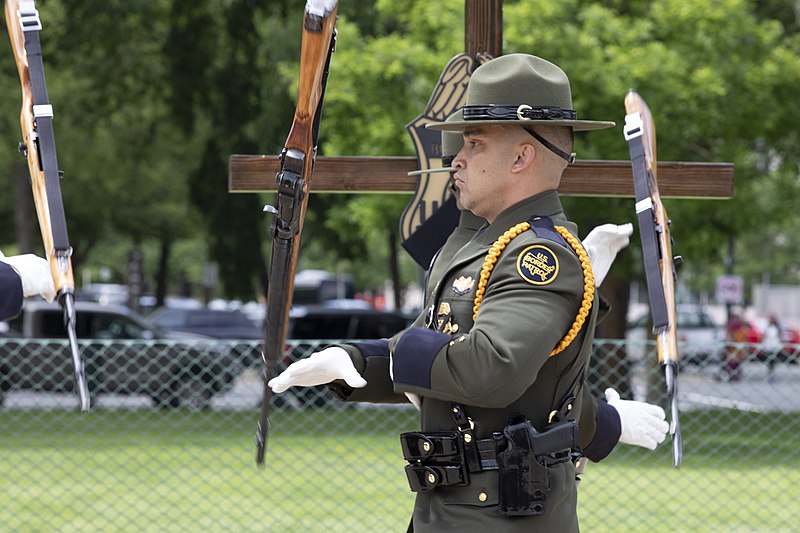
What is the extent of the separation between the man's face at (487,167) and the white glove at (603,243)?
0.58 meters

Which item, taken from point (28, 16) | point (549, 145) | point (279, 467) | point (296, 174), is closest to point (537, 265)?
point (549, 145)

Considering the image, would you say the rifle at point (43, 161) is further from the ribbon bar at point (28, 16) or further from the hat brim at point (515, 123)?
the hat brim at point (515, 123)

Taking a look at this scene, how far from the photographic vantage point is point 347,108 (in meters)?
14.4

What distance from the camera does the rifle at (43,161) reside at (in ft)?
9.00

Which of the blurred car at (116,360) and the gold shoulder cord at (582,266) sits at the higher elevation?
the gold shoulder cord at (582,266)

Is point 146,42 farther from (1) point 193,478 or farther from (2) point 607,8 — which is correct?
(1) point 193,478

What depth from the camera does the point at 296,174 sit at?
2.99m

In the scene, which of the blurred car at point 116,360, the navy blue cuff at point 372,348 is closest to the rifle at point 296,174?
the navy blue cuff at point 372,348

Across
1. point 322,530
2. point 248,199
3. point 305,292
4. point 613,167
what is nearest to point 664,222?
point 613,167

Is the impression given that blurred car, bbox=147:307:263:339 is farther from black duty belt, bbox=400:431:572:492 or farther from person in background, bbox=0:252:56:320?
black duty belt, bbox=400:431:572:492

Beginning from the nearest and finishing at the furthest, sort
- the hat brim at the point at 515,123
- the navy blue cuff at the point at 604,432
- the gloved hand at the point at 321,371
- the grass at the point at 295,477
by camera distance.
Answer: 1. the gloved hand at the point at 321,371
2. the hat brim at the point at 515,123
3. the navy blue cuff at the point at 604,432
4. the grass at the point at 295,477

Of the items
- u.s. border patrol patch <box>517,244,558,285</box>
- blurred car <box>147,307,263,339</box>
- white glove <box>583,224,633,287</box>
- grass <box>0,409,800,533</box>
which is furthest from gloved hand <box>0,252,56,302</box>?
blurred car <box>147,307,263,339</box>

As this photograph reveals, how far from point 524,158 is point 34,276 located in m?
1.22

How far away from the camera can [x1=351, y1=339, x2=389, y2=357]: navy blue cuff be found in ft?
9.75
